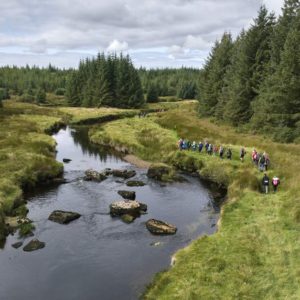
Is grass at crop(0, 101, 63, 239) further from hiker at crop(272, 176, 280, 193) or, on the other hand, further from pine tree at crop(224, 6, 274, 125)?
pine tree at crop(224, 6, 274, 125)

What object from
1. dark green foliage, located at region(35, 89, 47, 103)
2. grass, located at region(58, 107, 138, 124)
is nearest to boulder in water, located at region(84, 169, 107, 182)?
grass, located at region(58, 107, 138, 124)

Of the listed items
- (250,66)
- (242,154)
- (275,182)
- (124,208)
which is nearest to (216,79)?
(250,66)

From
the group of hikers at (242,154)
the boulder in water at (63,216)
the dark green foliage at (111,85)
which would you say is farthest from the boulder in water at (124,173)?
the dark green foliage at (111,85)

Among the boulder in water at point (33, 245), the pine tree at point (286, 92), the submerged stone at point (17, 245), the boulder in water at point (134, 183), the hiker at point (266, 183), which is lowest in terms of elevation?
the submerged stone at point (17, 245)

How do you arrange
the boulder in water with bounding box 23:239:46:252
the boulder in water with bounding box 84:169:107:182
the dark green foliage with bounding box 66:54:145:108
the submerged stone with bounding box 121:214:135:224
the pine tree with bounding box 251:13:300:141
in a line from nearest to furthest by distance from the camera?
the boulder in water with bounding box 23:239:46:252 → the submerged stone with bounding box 121:214:135:224 → the boulder in water with bounding box 84:169:107:182 → the pine tree with bounding box 251:13:300:141 → the dark green foliage with bounding box 66:54:145:108

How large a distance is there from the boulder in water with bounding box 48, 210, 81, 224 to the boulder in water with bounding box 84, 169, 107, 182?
41.0ft

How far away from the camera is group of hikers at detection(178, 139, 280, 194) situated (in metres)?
40.6

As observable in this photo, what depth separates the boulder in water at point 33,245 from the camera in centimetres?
2996

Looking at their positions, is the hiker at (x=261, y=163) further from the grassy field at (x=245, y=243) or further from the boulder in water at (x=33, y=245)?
the boulder in water at (x=33, y=245)

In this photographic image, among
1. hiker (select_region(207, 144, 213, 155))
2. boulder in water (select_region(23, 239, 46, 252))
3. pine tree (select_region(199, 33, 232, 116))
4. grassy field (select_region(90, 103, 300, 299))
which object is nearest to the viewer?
grassy field (select_region(90, 103, 300, 299))

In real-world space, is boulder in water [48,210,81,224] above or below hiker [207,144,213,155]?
below

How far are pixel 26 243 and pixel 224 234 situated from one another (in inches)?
596

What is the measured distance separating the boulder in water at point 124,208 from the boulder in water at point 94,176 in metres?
11.3

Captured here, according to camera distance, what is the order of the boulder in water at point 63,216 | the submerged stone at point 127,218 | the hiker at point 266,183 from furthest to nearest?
the hiker at point 266,183
the submerged stone at point 127,218
the boulder in water at point 63,216
